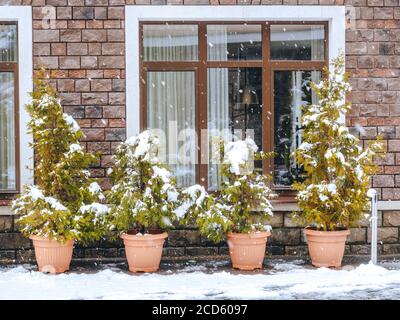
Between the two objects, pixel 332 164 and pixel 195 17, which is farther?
pixel 195 17

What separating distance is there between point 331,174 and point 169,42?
9.10ft

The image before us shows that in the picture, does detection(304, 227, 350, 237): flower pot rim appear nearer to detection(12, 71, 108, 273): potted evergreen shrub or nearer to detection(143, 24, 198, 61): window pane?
detection(12, 71, 108, 273): potted evergreen shrub

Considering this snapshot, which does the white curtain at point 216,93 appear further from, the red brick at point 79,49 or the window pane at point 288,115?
the red brick at point 79,49

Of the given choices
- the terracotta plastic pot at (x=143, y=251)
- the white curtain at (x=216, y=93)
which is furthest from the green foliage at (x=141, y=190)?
the white curtain at (x=216, y=93)

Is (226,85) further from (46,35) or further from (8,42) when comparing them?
(8,42)

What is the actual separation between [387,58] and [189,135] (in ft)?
9.19

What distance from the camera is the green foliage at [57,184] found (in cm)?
750

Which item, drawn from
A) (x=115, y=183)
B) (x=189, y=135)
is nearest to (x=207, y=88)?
(x=189, y=135)

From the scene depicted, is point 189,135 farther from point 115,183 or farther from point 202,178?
point 115,183

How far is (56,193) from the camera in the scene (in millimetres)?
7766

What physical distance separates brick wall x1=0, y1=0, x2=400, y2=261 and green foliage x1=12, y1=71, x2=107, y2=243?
63 cm

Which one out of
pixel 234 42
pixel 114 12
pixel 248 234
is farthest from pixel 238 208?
pixel 114 12

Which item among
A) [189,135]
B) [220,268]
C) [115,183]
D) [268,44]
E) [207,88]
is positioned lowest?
[220,268]

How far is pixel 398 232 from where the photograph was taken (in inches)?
341
